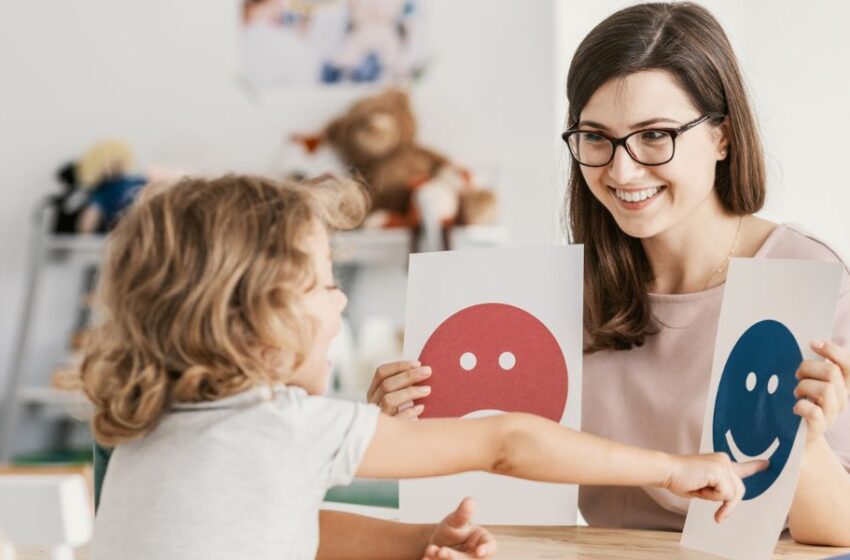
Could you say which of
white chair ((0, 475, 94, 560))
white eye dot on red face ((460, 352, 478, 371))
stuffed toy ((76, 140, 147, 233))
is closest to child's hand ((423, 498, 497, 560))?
white eye dot on red face ((460, 352, 478, 371))

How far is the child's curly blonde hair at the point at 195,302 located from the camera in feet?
2.32

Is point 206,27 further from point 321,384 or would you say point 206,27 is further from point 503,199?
point 321,384

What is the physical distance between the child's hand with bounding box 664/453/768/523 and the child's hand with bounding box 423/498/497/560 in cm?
15

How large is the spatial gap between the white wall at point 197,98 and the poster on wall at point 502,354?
2.10 metres

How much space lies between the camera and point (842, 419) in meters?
1.04

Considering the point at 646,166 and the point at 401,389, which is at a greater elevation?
the point at 646,166

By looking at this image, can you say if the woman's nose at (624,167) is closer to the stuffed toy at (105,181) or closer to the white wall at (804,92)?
the white wall at (804,92)

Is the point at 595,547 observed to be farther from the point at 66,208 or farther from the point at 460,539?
the point at 66,208

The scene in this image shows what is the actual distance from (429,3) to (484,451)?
2.70 metres

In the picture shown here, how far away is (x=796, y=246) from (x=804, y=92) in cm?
97

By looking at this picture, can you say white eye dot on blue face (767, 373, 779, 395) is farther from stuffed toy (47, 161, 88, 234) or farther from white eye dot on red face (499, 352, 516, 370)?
stuffed toy (47, 161, 88, 234)

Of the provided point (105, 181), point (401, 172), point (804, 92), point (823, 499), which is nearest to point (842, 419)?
point (823, 499)

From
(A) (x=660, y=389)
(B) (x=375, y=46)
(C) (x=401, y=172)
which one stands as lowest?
(A) (x=660, y=389)

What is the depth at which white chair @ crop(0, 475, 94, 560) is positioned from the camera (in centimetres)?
53
